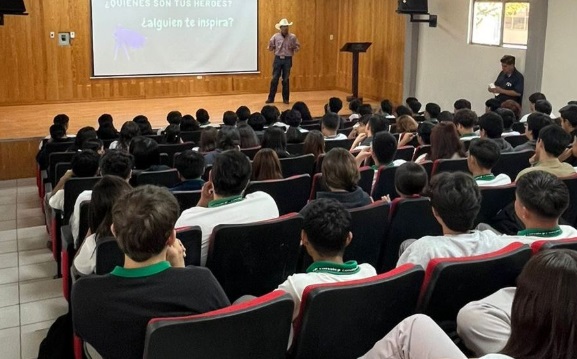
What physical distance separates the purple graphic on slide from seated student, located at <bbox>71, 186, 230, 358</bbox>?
1019 cm

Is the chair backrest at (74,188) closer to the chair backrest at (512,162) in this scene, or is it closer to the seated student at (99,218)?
the seated student at (99,218)

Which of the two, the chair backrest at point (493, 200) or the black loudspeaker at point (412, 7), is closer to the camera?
the chair backrest at point (493, 200)

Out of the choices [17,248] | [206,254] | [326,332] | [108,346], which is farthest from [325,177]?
[17,248]

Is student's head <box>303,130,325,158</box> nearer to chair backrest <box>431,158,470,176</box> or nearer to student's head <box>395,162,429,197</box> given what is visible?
chair backrest <box>431,158,470,176</box>

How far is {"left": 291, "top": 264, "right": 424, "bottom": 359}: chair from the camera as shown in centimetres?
210

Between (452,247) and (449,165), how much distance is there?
2.11 metres

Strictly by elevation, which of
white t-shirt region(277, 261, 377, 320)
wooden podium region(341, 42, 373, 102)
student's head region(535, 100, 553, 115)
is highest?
wooden podium region(341, 42, 373, 102)

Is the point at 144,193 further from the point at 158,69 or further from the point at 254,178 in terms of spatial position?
the point at 158,69

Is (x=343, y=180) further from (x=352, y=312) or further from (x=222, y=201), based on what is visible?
(x=352, y=312)

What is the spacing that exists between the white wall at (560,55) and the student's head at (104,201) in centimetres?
718

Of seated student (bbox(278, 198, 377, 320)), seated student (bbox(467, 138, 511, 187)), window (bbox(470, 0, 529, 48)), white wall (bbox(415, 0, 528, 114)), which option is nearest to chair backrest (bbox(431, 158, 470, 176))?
seated student (bbox(467, 138, 511, 187))

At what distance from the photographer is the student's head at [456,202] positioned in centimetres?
273

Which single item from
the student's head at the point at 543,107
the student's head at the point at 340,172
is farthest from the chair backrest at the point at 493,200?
the student's head at the point at 543,107

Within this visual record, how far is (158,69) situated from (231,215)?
30.8 feet
